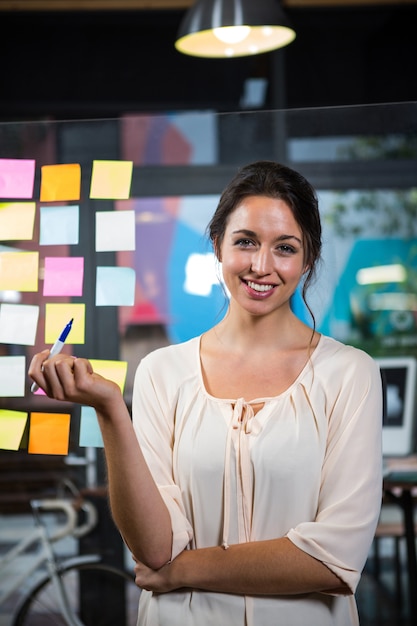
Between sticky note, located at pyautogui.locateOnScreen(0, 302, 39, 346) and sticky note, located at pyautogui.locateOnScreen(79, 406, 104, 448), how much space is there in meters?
0.21

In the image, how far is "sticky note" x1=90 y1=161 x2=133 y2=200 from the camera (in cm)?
219

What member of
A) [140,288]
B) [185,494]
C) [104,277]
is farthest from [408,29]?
[185,494]

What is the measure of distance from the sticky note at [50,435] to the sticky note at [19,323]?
19 centimetres

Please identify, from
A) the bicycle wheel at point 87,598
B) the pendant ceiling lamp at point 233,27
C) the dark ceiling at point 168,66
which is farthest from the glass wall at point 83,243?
the dark ceiling at point 168,66

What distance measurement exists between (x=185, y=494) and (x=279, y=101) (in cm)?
346

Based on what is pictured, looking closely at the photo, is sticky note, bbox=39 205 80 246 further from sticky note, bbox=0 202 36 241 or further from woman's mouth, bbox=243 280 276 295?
woman's mouth, bbox=243 280 276 295

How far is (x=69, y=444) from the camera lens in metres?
2.20

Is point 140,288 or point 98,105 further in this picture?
point 98,105

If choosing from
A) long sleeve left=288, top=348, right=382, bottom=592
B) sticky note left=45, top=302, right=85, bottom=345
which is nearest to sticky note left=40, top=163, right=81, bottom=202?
sticky note left=45, top=302, right=85, bottom=345

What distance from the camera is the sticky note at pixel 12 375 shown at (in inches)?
88.0

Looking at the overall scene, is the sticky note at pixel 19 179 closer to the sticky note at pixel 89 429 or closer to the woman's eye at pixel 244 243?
the sticky note at pixel 89 429

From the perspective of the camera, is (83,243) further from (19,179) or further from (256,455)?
(256,455)

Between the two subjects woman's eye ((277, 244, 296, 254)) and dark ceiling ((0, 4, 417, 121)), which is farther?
dark ceiling ((0, 4, 417, 121))

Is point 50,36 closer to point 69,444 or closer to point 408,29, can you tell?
point 408,29
